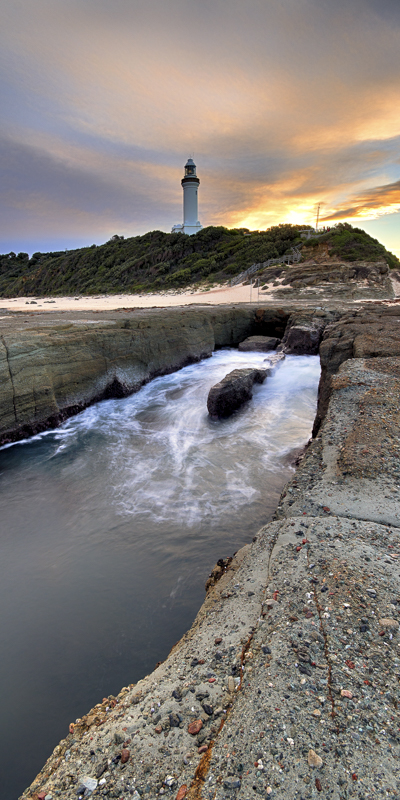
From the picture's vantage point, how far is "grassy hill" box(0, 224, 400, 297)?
101 ft

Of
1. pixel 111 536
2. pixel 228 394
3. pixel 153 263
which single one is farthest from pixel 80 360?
pixel 153 263

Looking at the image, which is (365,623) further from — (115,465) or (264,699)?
(115,465)

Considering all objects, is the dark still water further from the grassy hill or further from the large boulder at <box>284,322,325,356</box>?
the grassy hill

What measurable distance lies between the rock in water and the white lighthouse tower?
43.9 metres

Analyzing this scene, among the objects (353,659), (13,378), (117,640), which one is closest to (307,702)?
(353,659)

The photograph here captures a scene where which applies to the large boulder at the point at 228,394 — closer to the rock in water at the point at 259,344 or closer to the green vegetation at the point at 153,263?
the rock in water at the point at 259,344

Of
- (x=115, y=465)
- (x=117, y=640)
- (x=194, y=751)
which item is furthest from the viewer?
(x=115, y=465)

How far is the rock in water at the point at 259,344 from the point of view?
1457 centimetres

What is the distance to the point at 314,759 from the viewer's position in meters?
1.52

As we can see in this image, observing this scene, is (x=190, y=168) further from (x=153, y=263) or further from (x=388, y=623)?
(x=388, y=623)

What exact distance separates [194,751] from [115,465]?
5.85 m

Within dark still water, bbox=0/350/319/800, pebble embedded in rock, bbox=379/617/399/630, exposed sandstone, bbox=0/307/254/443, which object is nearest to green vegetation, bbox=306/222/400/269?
exposed sandstone, bbox=0/307/254/443

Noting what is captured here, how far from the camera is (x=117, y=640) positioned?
3.67m

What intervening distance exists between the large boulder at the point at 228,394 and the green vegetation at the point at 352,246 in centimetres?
2143
